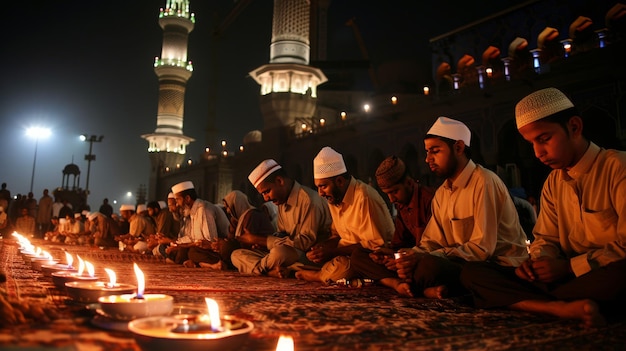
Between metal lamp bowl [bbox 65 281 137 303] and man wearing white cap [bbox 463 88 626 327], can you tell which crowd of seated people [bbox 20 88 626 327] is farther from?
metal lamp bowl [bbox 65 281 137 303]

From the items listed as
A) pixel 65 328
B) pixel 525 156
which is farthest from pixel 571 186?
pixel 525 156

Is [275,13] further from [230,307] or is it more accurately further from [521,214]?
[230,307]

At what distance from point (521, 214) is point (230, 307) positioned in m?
3.38

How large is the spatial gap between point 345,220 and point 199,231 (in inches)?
97.0

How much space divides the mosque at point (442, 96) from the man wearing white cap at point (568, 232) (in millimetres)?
8442

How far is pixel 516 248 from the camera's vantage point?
2.49 metres

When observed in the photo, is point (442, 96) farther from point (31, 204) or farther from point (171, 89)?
point (171, 89)

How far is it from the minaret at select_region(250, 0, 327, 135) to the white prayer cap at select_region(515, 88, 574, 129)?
17634 millimetres

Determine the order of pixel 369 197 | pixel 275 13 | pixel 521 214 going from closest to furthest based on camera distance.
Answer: pixel 369 197
pixel 521 214
pixel 275 13

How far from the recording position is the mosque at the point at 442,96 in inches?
404

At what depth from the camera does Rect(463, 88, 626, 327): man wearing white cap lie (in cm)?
174

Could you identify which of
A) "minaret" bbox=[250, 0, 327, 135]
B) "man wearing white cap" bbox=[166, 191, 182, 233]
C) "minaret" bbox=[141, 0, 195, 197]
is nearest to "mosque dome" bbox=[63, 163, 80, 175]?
"minaret" bbox=[141, 0, 195, 197]

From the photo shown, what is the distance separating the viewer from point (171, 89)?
28.5 metres

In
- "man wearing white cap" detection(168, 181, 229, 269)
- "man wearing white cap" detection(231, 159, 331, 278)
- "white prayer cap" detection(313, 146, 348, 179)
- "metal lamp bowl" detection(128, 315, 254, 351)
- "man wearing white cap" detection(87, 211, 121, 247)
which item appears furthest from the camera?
"man wearing white cap" detection(87, 211, 121, 247)
